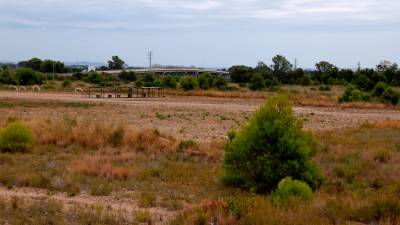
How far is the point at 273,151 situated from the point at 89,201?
3.99 m

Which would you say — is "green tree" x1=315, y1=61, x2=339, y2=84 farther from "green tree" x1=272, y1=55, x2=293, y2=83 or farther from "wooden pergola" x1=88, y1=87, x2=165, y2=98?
"wooden pergola" x1=88, y1=87, x2=165, y2=98

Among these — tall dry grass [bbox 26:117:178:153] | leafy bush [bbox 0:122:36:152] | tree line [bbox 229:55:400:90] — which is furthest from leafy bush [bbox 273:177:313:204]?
tree line [bbox 229:55:400:90]

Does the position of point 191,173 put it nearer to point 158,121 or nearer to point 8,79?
point 158,121

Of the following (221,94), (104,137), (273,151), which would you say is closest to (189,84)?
(221,94)

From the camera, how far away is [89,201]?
11344 mm

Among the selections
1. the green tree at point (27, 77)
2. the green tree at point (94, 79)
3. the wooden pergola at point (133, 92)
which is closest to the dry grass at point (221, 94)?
the wooden pergola at point (133, 92)

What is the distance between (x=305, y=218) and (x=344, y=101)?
45.7 meters

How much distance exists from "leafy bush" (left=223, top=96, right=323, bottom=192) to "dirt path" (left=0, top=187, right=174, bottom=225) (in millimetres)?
2765

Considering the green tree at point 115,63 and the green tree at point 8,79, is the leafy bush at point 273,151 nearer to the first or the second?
the green tree at point 8,79

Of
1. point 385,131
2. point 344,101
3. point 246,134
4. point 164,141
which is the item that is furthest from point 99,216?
point 344,101

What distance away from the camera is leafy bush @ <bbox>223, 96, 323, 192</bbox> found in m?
12.7

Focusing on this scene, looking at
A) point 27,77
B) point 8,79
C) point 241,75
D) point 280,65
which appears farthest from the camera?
point 280,65

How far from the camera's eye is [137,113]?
1412 inches

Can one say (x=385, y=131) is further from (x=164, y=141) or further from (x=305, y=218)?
(x=305, y=218)
